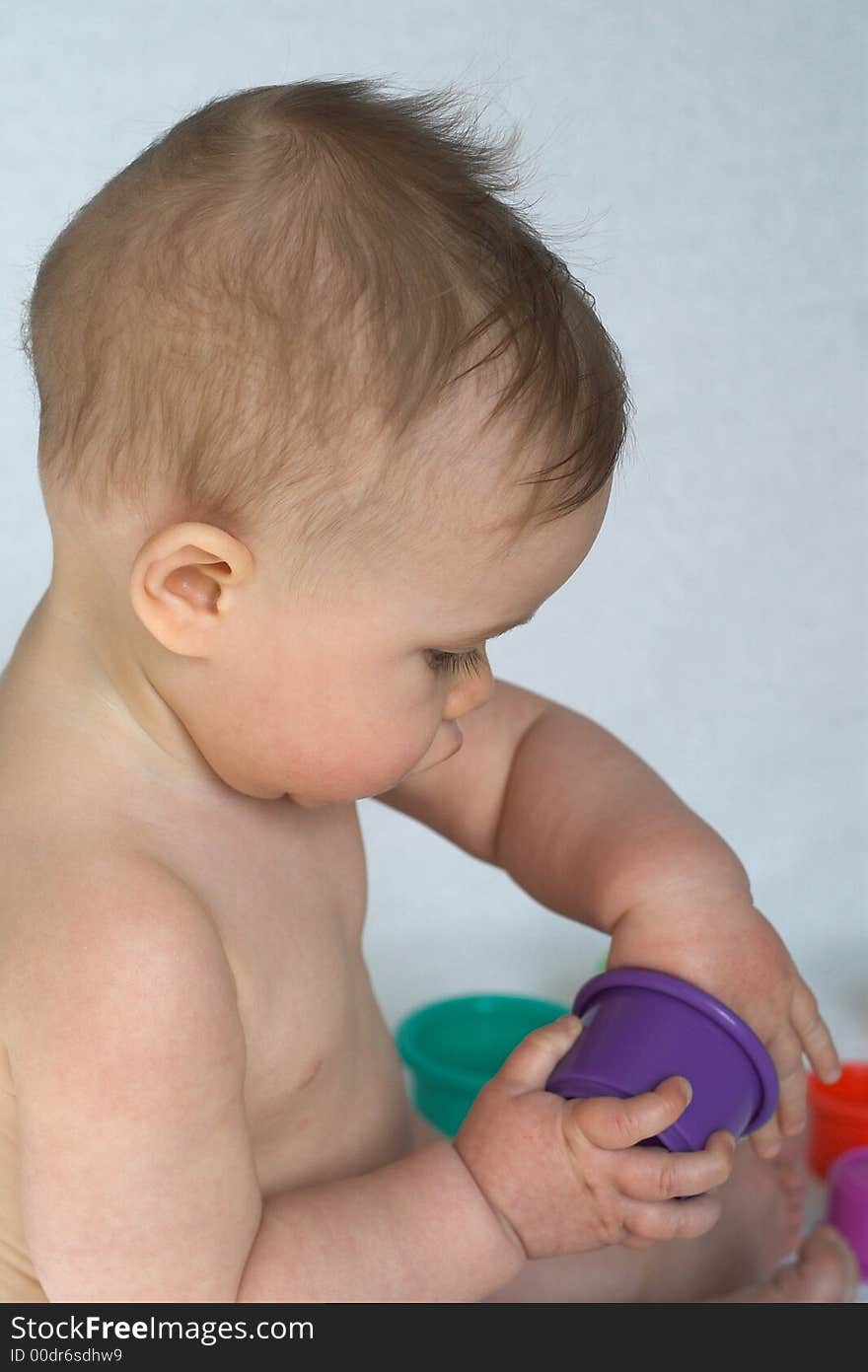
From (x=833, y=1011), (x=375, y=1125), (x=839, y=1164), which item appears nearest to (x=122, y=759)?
(x=375, y=1125)

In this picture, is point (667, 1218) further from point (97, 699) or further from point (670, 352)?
point (670, 352)

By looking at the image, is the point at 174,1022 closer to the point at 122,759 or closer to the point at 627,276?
the point at 122,759

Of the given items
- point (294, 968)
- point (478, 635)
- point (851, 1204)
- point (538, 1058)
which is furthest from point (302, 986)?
point (851, 1204)

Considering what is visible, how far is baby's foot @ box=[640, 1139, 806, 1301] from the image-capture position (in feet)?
3.73

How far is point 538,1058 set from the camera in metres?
0.97

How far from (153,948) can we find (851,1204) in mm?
622

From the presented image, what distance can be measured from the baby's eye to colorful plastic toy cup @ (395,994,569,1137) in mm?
521

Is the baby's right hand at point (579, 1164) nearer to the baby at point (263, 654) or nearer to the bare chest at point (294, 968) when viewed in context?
the baby at point (263, 654)

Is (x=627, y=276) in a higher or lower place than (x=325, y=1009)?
higher

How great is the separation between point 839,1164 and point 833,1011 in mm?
302

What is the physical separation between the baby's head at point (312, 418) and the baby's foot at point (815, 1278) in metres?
0.47

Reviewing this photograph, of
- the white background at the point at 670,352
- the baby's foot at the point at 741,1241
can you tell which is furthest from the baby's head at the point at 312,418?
the white background at the point at 670,352

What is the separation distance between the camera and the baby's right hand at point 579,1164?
93 cm
